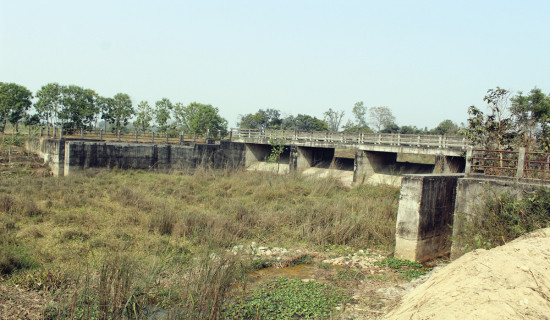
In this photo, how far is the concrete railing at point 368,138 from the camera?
21795mm

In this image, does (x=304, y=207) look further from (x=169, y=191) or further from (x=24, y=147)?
(x=24, y=147)

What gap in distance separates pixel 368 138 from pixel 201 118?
25.1 m

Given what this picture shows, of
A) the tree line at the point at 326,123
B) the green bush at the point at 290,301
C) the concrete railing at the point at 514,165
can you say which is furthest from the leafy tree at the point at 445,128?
the green bush at the point at 290,301

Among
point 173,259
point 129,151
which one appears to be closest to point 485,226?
point 173,259

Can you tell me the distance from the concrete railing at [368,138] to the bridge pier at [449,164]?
0.79 metres

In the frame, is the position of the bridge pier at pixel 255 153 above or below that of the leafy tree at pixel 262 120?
below

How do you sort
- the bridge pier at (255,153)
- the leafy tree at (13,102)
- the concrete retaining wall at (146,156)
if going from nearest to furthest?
the concrete retaining wall at (146,156) < the bridge pier at (255,153) < the leafy tree at (13,102)

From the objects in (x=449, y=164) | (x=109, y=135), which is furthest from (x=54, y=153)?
(x=449, y=164)

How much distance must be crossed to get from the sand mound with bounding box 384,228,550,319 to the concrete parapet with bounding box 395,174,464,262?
4.24 meters

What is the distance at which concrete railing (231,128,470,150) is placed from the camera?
21.8 m

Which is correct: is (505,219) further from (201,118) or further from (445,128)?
(445,128)

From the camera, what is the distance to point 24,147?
105 ft

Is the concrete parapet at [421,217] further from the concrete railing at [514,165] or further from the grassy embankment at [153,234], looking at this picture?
the grassy embankment at [153,234]

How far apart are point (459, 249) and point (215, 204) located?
1036cm
